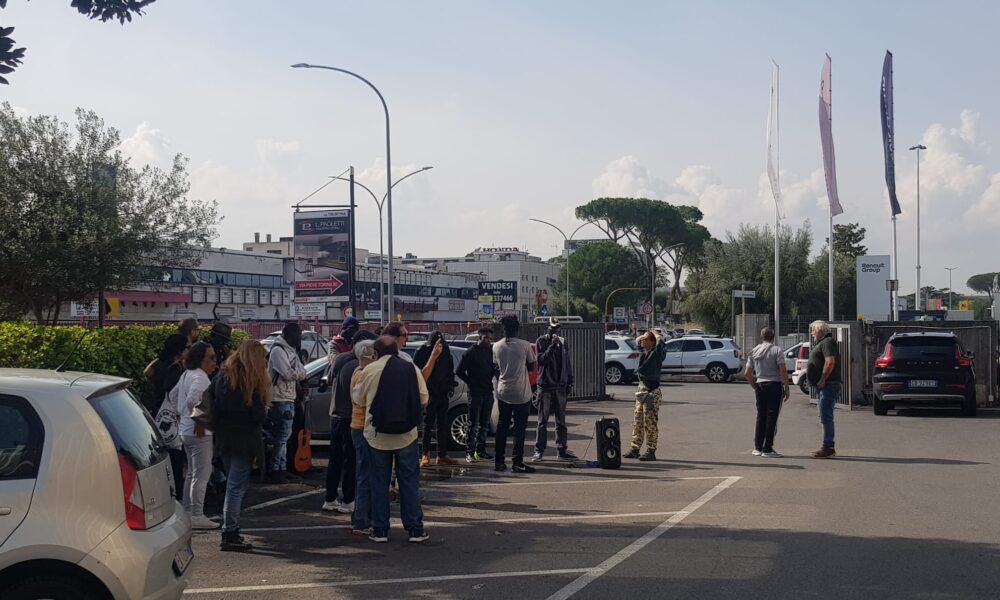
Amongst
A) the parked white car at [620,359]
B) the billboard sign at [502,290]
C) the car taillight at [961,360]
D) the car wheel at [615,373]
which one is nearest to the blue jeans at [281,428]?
the car taillight at [961,360]

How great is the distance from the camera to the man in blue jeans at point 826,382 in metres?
13.9

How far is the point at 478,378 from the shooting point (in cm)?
1372

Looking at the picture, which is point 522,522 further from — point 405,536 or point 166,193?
point 166,193

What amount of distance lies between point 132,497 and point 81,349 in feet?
23.3

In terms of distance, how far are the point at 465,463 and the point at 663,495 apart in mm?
3611

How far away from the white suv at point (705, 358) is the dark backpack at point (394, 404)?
27.8 metres

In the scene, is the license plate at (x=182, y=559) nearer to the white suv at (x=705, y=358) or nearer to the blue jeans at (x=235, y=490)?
the blue jeans at (x=235, y=490)

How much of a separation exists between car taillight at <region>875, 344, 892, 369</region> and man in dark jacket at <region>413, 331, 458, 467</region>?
1065 centimetres

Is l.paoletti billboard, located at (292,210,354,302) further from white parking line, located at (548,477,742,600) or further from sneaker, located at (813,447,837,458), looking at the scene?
white parking line, located at (548,477,742,600)

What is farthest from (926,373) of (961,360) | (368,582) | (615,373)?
(368,582)

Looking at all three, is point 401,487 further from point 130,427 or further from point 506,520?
point 130,427

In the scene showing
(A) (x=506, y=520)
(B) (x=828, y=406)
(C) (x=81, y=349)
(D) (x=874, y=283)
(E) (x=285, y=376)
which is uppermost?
(D) (x=874, y=283)

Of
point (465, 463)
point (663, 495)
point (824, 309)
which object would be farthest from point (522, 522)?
point (824, 309)

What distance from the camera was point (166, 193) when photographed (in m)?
23.2
